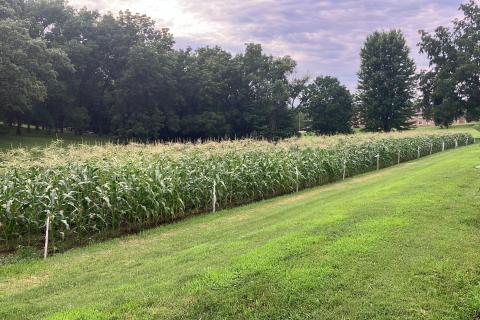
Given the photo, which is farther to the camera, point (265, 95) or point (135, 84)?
point (265, 95)

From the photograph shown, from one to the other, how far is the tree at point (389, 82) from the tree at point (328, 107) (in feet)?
15.6

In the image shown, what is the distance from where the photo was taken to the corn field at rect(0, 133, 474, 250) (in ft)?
26.5

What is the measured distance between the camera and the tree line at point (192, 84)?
4288 cm

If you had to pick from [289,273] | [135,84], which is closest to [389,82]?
[135,84]

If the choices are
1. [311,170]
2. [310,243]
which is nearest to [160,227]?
[310,243]

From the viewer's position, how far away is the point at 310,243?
572 centimetres

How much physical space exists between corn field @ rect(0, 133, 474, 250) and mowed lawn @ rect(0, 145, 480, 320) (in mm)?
867

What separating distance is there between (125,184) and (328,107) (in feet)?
185

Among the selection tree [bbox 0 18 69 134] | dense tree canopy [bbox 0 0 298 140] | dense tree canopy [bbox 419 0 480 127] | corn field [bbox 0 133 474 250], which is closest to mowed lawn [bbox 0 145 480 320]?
corn field [bbox 0 133 474 250]

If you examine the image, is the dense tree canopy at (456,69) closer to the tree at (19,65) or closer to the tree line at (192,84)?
the tree line at (192,84)

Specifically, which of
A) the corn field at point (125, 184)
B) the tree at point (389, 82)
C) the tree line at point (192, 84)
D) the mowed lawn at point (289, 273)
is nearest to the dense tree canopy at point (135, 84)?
the tree line at point (192, 84)

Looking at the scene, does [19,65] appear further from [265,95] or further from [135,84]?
[265,95]

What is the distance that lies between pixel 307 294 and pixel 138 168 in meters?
6.41

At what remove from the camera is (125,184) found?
29.3ft
